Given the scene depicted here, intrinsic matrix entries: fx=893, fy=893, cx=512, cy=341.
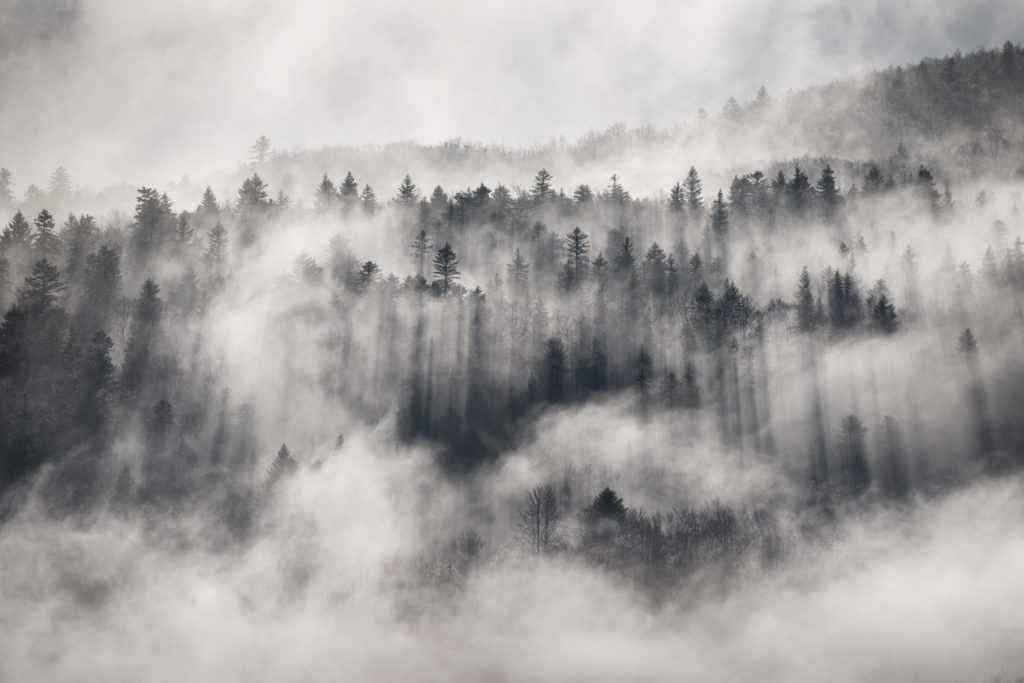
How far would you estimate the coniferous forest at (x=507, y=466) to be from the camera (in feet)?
379

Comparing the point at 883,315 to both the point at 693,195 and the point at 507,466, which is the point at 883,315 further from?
the point at 507,466

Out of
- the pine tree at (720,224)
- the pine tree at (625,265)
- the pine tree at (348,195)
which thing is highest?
the pine tree at (348,195)

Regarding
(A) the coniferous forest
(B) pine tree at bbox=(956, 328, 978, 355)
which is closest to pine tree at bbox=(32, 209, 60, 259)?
(A) the coniferous forest

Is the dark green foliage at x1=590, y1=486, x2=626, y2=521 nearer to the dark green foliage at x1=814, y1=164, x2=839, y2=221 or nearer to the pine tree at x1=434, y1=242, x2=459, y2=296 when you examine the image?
the pine tree at x1=434, y1=242, x2=459, y2=296

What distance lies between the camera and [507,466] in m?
129

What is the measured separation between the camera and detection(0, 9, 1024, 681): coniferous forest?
4547 inches

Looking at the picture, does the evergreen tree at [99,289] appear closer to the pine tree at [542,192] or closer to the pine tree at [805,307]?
the pine tree at [542,192]

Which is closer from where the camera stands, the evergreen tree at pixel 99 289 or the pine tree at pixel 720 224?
the evergreen tree at pixel 99 289

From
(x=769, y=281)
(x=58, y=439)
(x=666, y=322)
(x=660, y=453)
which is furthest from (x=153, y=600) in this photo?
(x=769, y=281)

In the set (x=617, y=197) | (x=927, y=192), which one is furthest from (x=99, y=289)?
(x=927, y=192)

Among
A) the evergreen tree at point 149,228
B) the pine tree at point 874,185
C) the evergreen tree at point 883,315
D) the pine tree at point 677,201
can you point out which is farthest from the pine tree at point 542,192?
the evergreen tree at point 149,228

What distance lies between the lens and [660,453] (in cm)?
13062

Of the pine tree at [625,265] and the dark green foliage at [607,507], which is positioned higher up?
the pine tree at [625,265]

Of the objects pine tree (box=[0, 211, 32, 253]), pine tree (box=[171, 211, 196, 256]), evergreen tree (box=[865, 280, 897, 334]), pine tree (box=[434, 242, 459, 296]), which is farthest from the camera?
pine tree (box=[171, 211, 196, 256])
